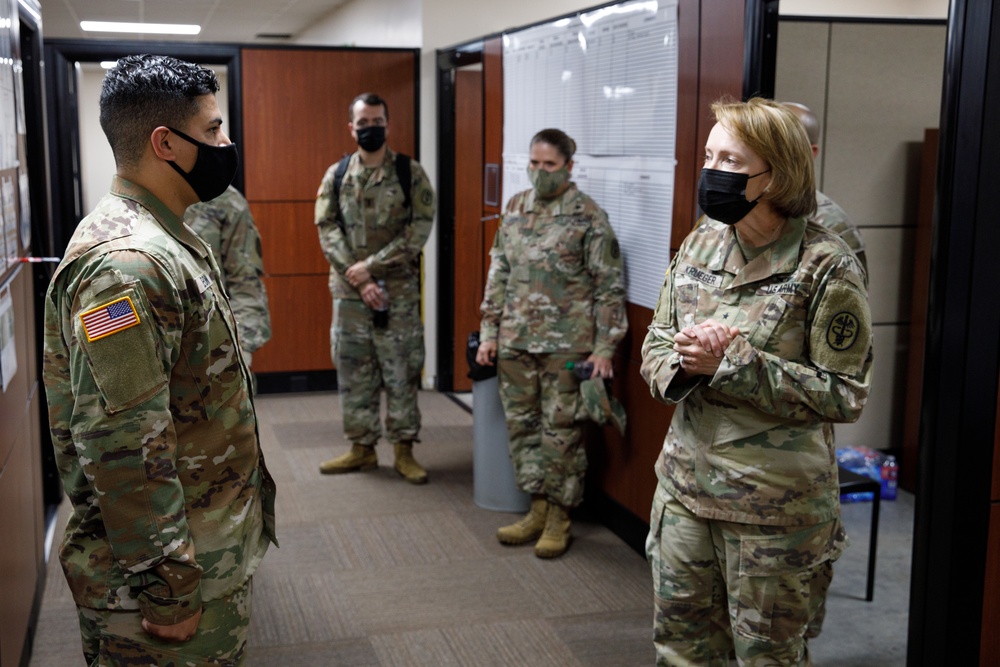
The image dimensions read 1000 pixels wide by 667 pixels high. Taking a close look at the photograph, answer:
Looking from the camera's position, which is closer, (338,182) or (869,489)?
(869,489)

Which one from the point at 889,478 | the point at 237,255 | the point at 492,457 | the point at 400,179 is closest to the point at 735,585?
the point at 492,457

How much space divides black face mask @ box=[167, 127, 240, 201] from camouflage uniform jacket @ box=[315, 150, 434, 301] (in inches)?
106

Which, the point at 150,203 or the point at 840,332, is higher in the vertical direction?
the point at 150,203

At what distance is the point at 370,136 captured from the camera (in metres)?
4.46

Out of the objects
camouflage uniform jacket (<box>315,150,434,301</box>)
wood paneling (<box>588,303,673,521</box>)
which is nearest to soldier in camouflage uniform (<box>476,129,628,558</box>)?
wood paneling (<box>588,303,673,521</box>)

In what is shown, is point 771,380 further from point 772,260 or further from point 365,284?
point 365,284

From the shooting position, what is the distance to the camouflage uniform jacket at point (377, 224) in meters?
4.51

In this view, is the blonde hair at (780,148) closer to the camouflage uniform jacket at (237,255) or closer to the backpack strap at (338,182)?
the camouflage uniform jacket at (237,255)

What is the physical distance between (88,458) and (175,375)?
19 cm

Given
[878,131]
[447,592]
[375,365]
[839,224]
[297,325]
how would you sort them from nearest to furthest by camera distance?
[839,224]
[447,592]
[878,131]
[375,365]
[297,325]

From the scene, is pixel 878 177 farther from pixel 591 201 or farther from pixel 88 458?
pixel 88 458

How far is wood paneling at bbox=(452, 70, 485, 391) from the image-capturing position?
584 centimetres

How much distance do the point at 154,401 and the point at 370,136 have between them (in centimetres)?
311

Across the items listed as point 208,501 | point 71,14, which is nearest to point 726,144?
point 208,501
